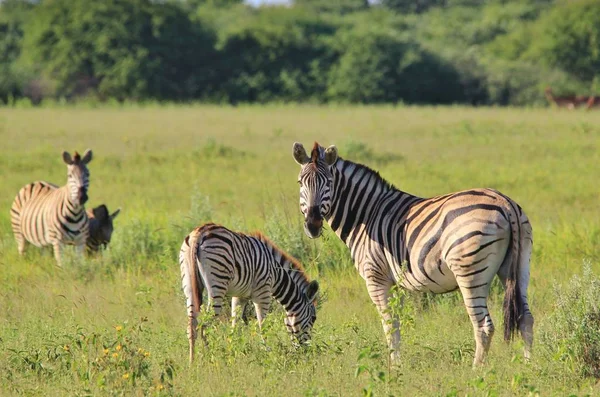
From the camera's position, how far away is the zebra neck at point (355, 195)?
7410 millimetres

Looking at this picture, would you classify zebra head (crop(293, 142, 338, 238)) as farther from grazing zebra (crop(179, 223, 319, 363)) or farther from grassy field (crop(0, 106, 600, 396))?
grazing zebra (crop(179, 223, 319, 363))

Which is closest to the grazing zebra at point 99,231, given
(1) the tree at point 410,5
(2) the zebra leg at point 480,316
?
(2) the zebra leg at point 480,316

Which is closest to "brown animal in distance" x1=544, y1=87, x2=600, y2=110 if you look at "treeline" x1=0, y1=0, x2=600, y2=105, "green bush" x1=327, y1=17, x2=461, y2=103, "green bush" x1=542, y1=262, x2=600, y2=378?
"treeline" x1=0, y1=0, x2=600, y2=105

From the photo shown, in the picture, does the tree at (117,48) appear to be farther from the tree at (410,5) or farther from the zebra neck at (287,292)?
the tree at (410,5)

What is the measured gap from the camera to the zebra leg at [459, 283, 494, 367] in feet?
21.3

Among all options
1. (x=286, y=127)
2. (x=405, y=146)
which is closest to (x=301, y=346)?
(x=405, y=146)

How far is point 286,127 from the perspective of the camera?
29516mm

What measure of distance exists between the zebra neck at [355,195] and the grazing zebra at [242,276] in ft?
2.57

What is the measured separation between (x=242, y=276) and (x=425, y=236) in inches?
64.1

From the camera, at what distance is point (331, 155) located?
7.15 metres

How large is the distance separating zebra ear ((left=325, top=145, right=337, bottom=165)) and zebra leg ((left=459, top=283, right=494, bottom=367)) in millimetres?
1399

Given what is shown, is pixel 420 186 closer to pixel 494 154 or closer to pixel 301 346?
pixel 494 154

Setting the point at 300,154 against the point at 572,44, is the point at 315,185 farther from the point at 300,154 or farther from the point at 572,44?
the point at 572,44

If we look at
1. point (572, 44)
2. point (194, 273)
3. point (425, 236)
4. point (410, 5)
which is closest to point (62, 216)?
point (194, 273)
